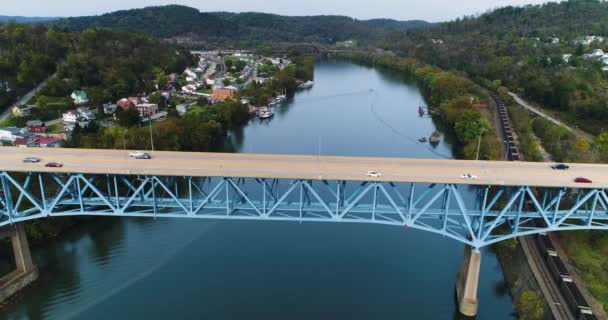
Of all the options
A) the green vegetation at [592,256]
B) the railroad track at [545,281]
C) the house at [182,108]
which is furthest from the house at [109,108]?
the green vegetation at [592,256]

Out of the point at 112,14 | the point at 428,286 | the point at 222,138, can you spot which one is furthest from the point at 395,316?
the point at 112,14

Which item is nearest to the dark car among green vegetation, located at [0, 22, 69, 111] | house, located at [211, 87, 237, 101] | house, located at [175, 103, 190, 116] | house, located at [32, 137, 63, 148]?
house, located at [32, 137, 63, 148]

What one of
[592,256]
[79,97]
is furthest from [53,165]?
[79,97]

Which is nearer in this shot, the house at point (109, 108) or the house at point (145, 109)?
the house at point (109, 108)

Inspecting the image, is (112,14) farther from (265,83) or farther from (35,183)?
(35,183)

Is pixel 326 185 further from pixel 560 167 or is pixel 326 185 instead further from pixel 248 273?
pixel 560 167

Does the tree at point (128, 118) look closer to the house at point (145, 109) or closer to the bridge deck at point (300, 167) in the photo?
the house at point (145, 109)

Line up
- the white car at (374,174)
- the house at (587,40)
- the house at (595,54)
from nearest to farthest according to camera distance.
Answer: the white car at (374,174) < the house at (595,54) < the house at (587,40)
